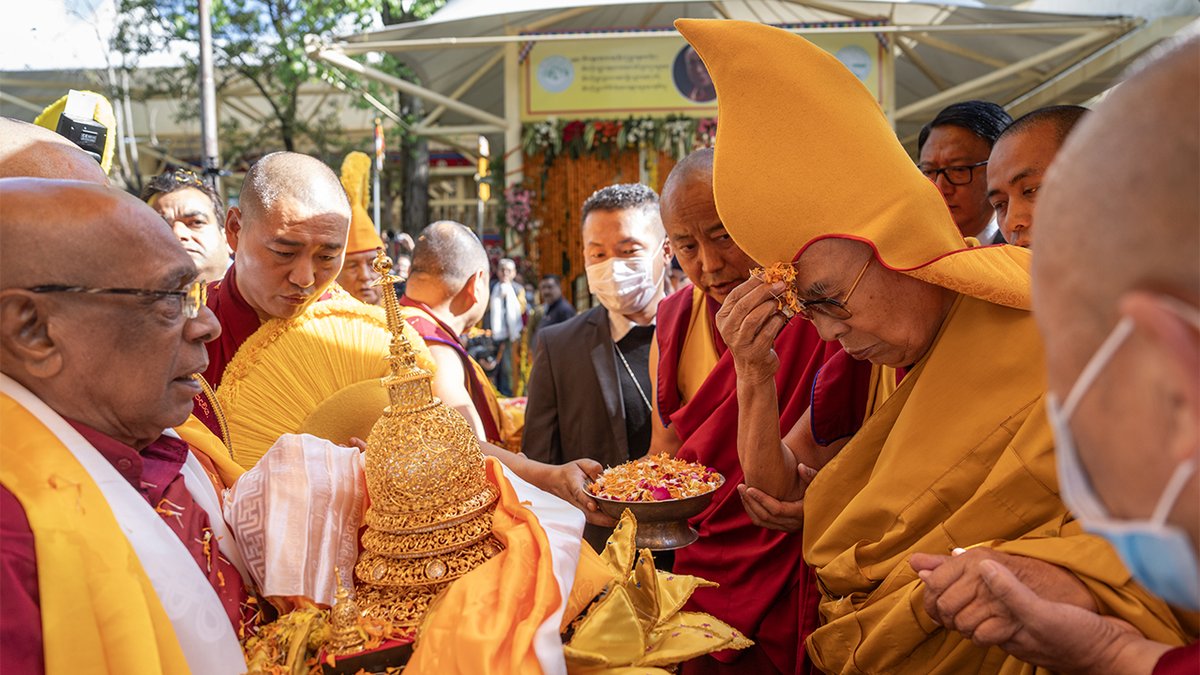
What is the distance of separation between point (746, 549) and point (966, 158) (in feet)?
6.63

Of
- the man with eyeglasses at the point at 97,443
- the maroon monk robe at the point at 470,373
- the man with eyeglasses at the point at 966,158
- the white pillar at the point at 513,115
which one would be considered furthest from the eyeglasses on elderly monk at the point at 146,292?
the white pillar at the point at 513,115

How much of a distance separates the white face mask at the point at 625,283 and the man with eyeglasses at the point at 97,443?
2.47 meters

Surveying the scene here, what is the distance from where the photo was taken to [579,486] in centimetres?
253

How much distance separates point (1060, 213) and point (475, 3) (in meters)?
10.7

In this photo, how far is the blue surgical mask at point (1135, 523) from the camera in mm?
793

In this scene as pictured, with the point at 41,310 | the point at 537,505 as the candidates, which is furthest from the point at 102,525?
the point at 537,505

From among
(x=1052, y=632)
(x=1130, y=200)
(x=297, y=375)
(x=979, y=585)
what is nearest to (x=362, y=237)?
(x=297, y=375)

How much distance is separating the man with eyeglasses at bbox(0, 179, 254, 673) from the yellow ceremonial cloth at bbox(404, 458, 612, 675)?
0.38m

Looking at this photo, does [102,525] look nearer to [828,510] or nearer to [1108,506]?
[1108,506]

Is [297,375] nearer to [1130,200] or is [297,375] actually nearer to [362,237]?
[1130,200]

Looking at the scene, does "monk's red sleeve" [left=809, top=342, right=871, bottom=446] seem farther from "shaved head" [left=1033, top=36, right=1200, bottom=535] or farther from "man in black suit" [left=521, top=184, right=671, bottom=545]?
"shaved head" [left=1033, top=36, right=1200, bottom=535]

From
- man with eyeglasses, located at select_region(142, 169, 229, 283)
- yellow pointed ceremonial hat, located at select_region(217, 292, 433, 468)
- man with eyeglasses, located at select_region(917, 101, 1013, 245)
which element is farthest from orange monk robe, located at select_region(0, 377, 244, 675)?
man with eyeglasses, located at select_region(917, 101, 1013, 245)

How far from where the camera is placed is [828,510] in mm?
2250

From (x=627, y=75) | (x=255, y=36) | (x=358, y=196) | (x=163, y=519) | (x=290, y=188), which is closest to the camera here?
(x=163, y=519)
